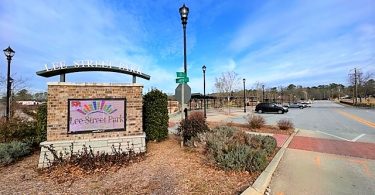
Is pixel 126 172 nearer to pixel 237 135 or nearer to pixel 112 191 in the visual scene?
pixel 112 191

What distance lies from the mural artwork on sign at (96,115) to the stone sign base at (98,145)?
409 millimetres

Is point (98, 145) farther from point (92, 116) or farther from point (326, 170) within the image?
point (326, 170)

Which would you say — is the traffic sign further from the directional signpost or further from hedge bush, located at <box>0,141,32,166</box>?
hedge bush, located at <box>0,141,32,166</box>

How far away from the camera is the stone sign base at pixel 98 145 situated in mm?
6566

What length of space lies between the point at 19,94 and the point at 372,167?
31474mm

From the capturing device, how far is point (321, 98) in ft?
452

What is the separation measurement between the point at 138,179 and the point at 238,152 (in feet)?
8.66

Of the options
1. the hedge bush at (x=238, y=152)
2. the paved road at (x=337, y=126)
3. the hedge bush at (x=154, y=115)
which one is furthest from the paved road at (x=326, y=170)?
the hedge bush at (x=154, y=115)

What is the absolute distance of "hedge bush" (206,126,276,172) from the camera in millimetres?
5688

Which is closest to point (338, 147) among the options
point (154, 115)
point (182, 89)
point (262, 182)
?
point (262, 182)

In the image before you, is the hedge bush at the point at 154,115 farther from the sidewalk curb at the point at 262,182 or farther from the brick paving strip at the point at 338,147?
the brick paving strip at the point at 338,147

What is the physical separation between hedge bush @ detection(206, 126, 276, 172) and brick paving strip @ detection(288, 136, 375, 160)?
2.17 m

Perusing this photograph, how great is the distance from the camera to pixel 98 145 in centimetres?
721

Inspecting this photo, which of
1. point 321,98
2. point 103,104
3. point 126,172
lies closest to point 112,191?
point 126,172
